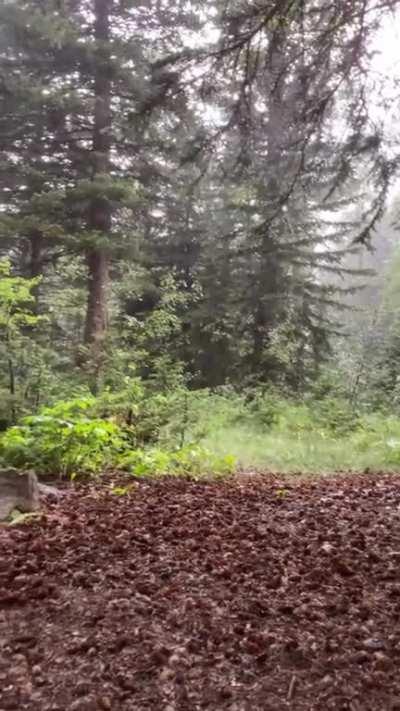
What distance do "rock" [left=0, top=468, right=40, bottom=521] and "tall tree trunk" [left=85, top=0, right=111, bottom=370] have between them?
6515mm

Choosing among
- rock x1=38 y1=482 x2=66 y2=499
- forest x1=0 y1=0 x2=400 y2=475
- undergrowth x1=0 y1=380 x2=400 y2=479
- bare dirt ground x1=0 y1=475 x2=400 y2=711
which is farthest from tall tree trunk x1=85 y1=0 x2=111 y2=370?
bare dirt ground x1=0 y1=475 x2=400 y2=711

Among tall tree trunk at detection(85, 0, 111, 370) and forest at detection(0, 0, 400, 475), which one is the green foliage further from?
tall tree trunk at detection(85, 0, 111, 370)

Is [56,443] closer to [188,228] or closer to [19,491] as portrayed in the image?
[19,491]

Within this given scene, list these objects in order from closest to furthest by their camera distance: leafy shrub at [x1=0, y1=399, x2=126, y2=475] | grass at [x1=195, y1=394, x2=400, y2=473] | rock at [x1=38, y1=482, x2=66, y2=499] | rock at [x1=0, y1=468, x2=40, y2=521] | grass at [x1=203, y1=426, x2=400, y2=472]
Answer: rock at [x1=0, y1=468, x2=40, y2=521] → rock at [x1=38, y1=482, x2=66, y2=499] → leafy shrub at [x1=0, y1=399, x2=126, y2=475] → grass at [x1=203, y1=426, x2=400, y2=472] → grass at [x1=195, y1=394, x2=400, y2=473]

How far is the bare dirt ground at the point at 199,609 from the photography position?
2076mm

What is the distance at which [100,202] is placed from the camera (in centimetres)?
1120

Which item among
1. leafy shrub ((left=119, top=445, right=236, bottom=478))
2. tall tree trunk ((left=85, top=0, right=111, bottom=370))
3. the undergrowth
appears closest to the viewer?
the undergrowth

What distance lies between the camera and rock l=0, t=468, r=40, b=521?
13.3 ft

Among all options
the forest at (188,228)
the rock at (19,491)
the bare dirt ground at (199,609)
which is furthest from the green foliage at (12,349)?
the bare dirt ground at (199,609)

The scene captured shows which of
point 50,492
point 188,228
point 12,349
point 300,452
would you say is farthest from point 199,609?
point 188,228

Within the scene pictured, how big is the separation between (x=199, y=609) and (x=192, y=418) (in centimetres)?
594

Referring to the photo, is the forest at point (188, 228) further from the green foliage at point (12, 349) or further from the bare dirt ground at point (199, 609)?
the bare dirt ground at point (199, 609)

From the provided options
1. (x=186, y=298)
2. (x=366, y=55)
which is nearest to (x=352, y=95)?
(x=366, y=55)

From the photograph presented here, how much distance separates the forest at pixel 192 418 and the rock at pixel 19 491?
0.02 meters
